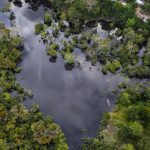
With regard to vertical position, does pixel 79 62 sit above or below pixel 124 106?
above

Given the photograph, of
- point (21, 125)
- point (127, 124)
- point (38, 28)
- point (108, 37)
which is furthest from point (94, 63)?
point (21, 125)

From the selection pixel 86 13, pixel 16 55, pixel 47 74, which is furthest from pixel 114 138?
pixel 86 13

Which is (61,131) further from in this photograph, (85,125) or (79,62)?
(79,62)

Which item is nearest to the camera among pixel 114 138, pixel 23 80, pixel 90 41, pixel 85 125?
pixel 114 138

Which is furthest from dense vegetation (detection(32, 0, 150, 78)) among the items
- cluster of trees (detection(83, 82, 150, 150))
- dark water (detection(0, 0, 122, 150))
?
cluster of trees (detection(83, 82, 150, 150))

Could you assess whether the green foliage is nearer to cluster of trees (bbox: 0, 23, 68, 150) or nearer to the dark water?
the dark water

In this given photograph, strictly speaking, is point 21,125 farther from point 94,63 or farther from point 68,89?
point 94,63
